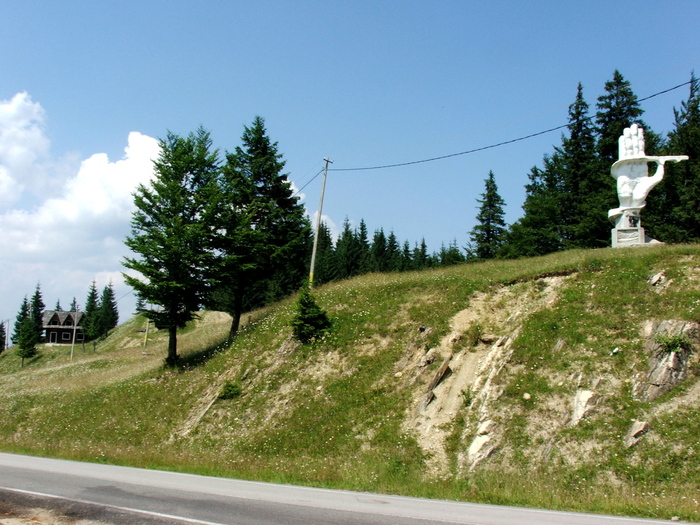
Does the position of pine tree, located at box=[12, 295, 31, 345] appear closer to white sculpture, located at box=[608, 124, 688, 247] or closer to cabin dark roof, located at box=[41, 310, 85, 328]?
cabin dark roof, located at box=[41, 310, 85, 328]

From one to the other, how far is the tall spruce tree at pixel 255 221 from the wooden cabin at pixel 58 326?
254ft

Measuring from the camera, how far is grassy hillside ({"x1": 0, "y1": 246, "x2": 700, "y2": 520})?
11.8 m

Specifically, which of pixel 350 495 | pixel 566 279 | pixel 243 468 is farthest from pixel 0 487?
pixel 566 279

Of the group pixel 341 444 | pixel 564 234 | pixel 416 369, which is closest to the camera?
pixel 341 444

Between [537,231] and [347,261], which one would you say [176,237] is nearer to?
[537,231]

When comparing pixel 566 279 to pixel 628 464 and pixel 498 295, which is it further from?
pixel 628 464

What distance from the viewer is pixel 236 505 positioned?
8555mm

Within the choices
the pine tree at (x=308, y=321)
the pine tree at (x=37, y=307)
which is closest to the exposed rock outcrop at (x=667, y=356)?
the pine tree at (x=308, y=321)

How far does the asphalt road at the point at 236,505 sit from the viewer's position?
7.61 meters

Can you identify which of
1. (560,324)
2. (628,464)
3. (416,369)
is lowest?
(628,464)

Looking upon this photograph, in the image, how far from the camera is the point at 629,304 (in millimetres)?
15992

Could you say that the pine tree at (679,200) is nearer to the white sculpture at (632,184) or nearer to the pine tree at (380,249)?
A: the white sculpture at (632,184)

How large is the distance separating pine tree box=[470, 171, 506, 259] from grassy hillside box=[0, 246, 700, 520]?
2913 centimetres

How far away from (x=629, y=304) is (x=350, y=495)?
36.0 ft
